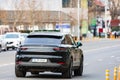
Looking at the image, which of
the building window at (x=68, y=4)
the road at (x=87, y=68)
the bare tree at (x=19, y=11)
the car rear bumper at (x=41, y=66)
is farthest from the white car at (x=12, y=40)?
the building window at (x=68, y=4)

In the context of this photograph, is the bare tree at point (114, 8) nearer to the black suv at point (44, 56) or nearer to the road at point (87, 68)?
the road at point (87, 68)

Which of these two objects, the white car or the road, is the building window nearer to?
the white car

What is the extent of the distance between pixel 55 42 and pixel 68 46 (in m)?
0.50

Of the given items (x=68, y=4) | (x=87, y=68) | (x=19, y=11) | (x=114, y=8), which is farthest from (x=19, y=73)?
(x=114, y=8)

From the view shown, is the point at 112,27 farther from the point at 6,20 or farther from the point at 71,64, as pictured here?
the point at 71,64

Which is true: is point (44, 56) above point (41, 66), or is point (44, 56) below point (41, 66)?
above

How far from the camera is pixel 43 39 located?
830 inches

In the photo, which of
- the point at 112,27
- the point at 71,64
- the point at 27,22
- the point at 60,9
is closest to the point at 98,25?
the point at 112,27

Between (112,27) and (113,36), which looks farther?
(112,27)

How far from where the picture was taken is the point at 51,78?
21031 mm

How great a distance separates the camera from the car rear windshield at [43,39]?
21.0 metres

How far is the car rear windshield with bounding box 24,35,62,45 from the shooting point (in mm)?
20953

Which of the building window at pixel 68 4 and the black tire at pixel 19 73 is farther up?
the black tire at pixel 19 73

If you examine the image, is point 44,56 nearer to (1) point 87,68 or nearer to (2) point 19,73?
(2) point 19,73
